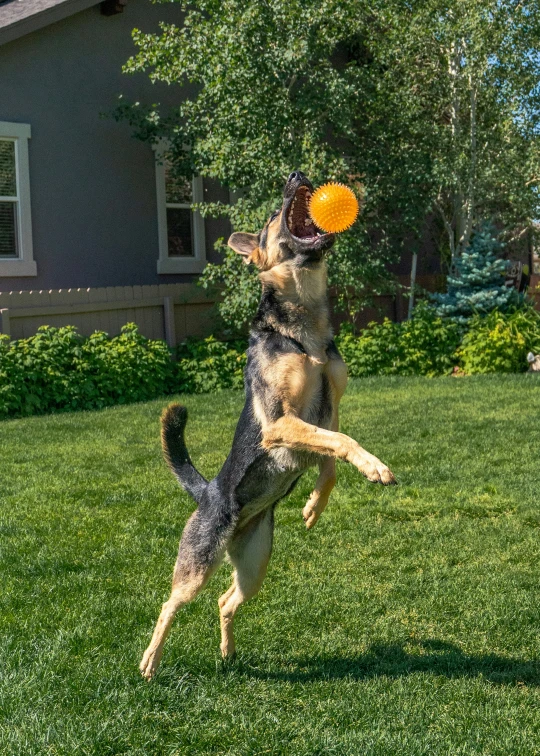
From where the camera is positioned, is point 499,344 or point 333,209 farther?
point 499,344

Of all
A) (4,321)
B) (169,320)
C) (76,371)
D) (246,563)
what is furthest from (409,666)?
(169,320)

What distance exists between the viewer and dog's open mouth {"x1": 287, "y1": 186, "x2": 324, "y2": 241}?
4027mm

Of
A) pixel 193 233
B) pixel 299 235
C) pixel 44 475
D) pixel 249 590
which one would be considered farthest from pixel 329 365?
pixel 193 233

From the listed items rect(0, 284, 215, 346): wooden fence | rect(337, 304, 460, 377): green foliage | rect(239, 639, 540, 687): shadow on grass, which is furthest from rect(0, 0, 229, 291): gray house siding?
rect(239, 639, 540, 687): shadow on grass

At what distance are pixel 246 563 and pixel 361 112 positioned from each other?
1168cm

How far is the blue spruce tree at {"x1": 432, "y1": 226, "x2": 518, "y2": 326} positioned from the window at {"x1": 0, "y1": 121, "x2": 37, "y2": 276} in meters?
6.51

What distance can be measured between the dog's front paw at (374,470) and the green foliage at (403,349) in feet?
31.9

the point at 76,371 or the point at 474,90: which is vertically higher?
the point at 474,90

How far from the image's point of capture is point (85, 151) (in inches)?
550

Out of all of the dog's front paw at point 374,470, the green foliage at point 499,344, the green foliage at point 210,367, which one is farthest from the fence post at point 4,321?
the dog's front paw at point 374,470

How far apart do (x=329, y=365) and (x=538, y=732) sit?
173 centimetres

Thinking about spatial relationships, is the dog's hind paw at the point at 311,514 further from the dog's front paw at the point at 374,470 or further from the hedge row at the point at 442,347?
the hedge row at the point at 442,347

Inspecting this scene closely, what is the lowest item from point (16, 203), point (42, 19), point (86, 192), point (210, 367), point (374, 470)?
point (210, 367)

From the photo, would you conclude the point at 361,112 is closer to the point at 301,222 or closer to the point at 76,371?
the point at 76,371
